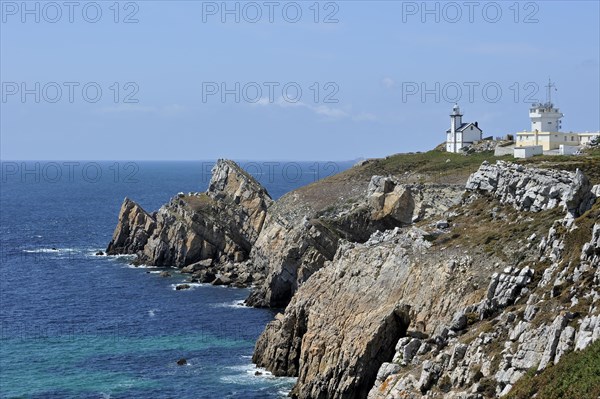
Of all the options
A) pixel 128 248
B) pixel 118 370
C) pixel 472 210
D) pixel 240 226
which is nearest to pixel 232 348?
pixel 118 370

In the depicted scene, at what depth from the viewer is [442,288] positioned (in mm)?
65062

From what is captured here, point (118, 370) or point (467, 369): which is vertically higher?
point (467, 369)

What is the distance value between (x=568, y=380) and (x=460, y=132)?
99.3 meters

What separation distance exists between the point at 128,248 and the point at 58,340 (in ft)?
205

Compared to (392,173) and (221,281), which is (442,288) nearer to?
(221,281)

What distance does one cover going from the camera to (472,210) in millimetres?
78812

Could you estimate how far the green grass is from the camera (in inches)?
1679

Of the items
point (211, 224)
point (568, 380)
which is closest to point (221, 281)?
point (211, 224)

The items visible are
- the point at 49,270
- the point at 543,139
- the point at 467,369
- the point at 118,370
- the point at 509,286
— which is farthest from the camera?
the point at 49,270

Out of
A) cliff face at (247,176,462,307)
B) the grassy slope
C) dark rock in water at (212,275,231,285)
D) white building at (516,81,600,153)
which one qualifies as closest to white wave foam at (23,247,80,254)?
dark rock in water at (212,275,231,285)

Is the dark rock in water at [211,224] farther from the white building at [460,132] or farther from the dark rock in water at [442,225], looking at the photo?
the dark rock in water at [442,225]

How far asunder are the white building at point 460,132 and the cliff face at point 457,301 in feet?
192

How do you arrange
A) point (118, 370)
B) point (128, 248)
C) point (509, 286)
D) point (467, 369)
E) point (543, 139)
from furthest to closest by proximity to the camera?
point (128, 248), point (543, 139), point (118, 370), point (509, 286), point (467, 369)

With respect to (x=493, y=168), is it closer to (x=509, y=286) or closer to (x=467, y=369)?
(x=509, y=286)
